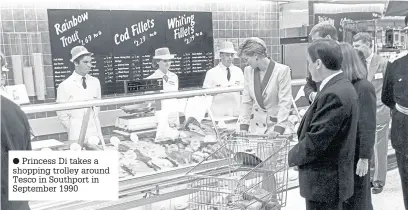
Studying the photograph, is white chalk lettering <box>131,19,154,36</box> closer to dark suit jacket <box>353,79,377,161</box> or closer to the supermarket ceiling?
the supermarket ceiling

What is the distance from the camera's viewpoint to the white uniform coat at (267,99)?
3.29 m

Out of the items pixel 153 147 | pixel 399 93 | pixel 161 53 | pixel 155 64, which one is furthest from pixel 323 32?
pixel 155 64

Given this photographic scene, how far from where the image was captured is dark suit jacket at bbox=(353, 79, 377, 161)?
283 cm

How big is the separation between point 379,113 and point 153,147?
98.0 inches

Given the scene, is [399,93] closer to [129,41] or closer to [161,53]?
[161,53]

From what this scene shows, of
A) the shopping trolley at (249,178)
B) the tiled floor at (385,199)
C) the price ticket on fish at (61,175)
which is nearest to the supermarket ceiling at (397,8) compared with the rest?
the tiled floor at (385,199)

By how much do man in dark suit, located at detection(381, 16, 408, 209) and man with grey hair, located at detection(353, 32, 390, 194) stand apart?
781 mm

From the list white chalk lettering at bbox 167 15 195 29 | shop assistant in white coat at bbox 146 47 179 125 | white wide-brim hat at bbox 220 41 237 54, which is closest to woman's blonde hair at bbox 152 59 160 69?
shop assistant in white coat at bbox 146 47 179 125

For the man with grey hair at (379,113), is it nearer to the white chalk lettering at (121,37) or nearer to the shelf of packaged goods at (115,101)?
the shelf of packaged goods at (115,101)

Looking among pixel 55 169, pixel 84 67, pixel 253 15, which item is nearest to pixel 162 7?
pixel 253 15

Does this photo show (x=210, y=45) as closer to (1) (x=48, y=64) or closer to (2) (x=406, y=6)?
(1) (x=48, y=64)

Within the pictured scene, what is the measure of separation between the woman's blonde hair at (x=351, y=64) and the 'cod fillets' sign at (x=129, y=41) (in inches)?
163

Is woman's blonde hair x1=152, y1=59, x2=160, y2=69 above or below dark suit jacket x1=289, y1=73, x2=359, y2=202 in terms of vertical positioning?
above

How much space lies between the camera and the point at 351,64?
282 centimetres
